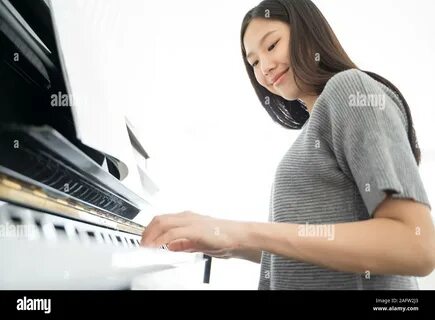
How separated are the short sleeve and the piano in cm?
42

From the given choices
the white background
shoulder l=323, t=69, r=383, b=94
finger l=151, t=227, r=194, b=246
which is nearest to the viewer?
finger l=151, t=227, r=194, b=246

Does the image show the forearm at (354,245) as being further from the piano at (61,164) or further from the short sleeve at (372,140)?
the piano at (61,164)

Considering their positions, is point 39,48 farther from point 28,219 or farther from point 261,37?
point 261,37

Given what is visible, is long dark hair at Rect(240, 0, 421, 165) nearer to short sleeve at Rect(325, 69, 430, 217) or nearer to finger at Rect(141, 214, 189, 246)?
short sleeve at Rect(325, 69, 430, 217)

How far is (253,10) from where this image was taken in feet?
3.51

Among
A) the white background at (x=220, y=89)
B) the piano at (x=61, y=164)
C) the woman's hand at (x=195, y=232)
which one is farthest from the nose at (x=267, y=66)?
the woman's hand at (x=195, y=232)

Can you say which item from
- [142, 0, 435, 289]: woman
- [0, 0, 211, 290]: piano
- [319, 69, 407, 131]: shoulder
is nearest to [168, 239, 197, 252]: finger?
[142, 0, 435, 289]: woman

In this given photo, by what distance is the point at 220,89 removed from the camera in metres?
1.21

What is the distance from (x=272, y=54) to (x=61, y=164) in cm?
55

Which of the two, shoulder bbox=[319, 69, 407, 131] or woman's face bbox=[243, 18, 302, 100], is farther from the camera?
woman's face bbox=[243, 18, 302, 100]

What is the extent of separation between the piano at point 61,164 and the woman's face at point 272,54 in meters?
0.36


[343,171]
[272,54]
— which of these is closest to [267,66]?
[272,54]

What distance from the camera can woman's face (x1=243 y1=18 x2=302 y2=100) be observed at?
968 mm
